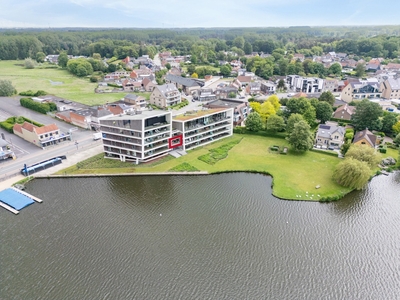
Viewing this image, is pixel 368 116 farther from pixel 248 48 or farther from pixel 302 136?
pixel 248 48

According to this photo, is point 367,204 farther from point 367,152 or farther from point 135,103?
point 135,103

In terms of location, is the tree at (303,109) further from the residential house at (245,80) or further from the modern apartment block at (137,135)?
the residential house at (245,80)

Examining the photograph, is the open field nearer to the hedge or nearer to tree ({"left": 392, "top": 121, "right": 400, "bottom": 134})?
the hedge

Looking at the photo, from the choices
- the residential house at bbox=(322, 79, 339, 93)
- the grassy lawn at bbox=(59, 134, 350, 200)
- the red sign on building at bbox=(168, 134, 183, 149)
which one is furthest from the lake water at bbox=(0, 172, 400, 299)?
the residential house at bbox=(322, 79, 339, 93)

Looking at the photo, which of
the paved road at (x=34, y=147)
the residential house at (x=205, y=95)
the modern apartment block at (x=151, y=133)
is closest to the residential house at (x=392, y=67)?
the residential house at (x=205, y=95)

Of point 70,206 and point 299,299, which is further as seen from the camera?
point 70,206

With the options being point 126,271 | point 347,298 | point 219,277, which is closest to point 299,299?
point 347,298

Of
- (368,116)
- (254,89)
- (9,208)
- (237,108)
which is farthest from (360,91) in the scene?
(9,208)
